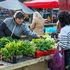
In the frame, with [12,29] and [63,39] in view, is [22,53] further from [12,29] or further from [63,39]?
[12,29]

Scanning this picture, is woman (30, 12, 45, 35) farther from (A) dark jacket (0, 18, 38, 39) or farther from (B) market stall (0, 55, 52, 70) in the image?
(B) market stall (0, 55, 52, 70)

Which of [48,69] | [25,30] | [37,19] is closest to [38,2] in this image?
[37,19]

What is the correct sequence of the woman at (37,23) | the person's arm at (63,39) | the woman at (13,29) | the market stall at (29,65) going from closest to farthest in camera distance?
the market stall at (29,65) → the person's arm at (63,39) → the woman at (13,29) → the woman at (37,23)

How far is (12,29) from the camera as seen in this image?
4.27 metres

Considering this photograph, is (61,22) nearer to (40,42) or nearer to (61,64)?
(40,42)

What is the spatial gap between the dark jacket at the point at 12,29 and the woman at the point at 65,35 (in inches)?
33.5

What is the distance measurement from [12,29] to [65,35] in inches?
51.1

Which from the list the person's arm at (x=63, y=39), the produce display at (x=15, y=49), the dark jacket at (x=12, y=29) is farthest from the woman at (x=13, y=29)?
the produce display at (x=15, y=49)

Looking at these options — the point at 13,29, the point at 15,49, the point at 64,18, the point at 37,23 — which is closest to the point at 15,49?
the point at 15,49

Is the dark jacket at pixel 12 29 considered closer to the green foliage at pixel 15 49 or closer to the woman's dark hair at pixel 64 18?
the woman's dark hair at pixel 64 18

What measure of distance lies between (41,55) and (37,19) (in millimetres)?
4361

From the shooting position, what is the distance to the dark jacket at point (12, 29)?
4.25 meters

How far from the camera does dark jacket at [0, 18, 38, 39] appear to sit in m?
4.25

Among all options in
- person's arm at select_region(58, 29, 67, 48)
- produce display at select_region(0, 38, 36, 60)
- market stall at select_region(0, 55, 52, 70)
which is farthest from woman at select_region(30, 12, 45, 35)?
produce display at select_region(0, 38, 36, 60)
